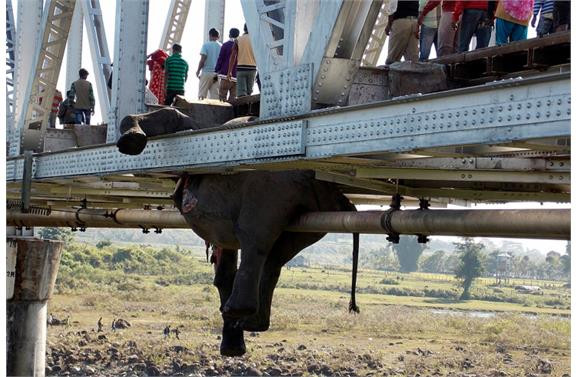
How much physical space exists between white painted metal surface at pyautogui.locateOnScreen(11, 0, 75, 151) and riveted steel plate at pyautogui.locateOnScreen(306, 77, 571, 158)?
688 cm

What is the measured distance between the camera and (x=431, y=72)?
10.3m

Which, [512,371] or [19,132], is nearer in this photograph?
[19,132]

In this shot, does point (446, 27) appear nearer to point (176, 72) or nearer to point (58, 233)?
point (176, 72)

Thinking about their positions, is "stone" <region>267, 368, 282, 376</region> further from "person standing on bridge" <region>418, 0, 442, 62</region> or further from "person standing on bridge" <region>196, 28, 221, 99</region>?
"person standing on bridge" <region>418, 0, 442, 62</region>

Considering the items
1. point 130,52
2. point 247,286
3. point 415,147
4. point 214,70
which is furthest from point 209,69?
point 415,147

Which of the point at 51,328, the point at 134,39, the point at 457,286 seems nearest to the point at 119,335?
the point at 51,328

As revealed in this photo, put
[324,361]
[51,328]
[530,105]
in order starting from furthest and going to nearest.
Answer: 1. [51,328]
2. [324,361]
3. [530,105]

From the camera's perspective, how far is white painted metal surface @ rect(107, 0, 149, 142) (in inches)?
533

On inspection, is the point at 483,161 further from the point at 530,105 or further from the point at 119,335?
the point at 119,335

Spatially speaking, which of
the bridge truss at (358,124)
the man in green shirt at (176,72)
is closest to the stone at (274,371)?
the man in green shirt at (176,72)

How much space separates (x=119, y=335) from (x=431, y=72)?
40.1 m

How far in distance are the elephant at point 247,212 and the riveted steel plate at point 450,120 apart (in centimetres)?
217

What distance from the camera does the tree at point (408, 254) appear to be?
125m

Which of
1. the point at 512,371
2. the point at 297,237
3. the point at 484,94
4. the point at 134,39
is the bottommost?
the point at 512,371
